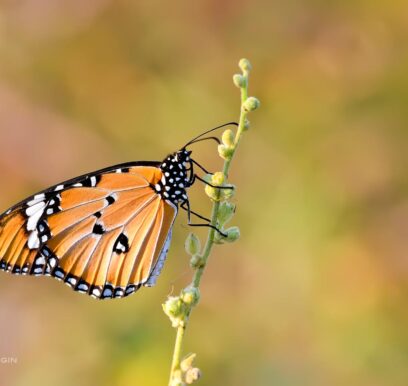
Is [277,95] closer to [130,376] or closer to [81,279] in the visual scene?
[130,376]

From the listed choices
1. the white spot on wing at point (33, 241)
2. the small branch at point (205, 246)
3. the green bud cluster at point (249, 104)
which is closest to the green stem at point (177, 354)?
the small branch at point (205, 246)

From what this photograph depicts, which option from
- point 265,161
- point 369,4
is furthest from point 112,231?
point 369,4

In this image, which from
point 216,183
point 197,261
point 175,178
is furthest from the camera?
point 175,178

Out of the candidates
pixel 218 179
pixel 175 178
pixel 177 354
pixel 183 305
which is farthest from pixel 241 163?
pixel 177 354

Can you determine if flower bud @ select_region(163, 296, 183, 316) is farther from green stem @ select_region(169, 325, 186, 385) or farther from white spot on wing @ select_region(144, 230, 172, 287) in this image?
white spot on wing @ select_region(144, 230, 172, 287)

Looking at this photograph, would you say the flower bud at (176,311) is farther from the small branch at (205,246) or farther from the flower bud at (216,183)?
the flower bud at (216,183)

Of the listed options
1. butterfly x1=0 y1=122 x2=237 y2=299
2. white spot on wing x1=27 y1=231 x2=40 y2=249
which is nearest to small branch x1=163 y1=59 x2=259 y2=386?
butterfly x1=0 y1=122 x2=237 y2=299

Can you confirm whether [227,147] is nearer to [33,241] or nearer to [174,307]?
[174,307]
